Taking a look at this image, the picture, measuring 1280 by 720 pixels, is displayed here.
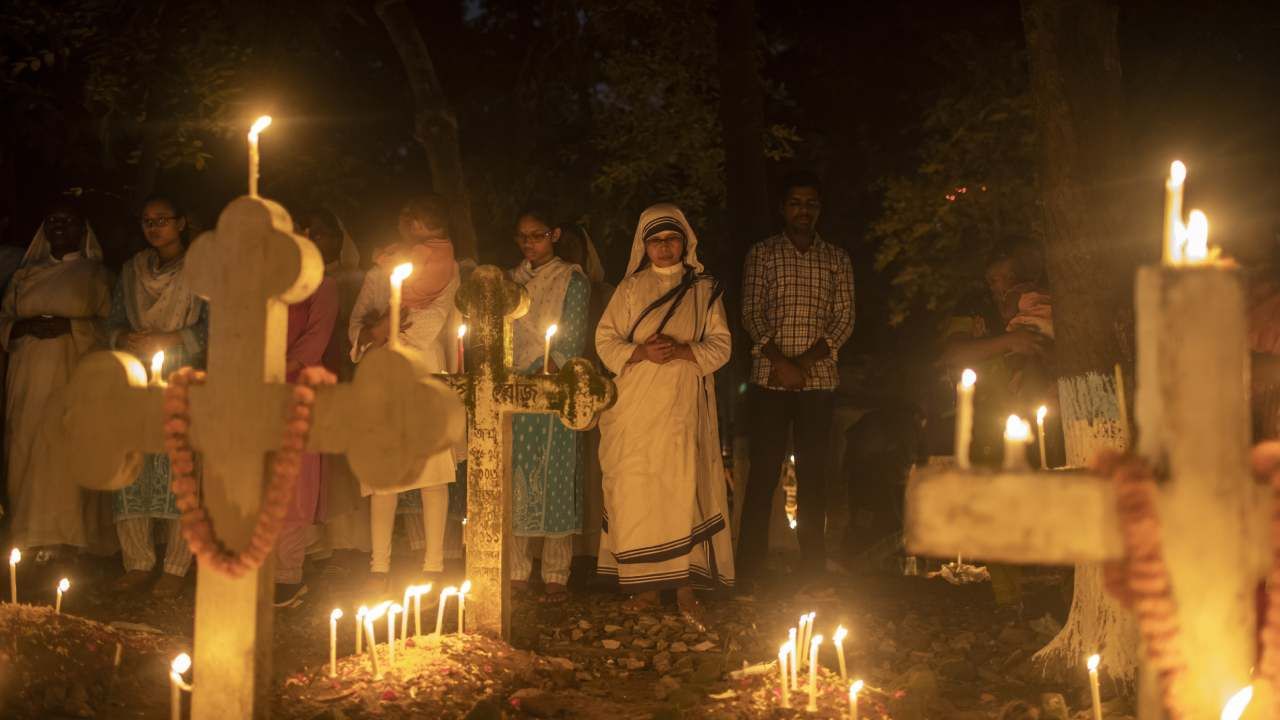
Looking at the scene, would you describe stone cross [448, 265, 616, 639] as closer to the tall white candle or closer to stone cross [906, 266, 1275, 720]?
the tall white candle

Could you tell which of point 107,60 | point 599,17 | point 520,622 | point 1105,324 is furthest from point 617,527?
point 599,17

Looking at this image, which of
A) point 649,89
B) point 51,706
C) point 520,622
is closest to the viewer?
point 51,706

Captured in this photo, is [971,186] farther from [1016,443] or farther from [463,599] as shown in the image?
[1016,443]

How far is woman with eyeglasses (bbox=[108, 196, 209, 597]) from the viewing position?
6.56 m

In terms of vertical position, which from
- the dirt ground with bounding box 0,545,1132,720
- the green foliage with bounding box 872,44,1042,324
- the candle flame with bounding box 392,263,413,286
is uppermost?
the green foliage with bounding box 872,44,1042,324

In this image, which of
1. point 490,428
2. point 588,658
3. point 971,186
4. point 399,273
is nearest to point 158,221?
point 490,428

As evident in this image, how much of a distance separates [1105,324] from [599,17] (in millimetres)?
8134

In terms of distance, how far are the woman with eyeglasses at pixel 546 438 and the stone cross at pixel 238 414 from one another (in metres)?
3.56

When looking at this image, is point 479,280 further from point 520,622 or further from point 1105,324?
point 1105,324

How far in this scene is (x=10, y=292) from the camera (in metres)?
6.95

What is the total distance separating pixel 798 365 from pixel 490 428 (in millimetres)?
2594

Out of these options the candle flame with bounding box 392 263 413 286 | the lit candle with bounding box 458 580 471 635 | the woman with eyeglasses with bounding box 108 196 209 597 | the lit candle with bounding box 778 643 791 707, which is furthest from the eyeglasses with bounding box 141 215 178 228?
the lit candle with bounding box 778 643 791 707

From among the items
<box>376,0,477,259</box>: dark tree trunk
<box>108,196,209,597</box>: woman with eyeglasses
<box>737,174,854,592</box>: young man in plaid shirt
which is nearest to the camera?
<box>108,196,209,597</box>: woman with eyeglasses

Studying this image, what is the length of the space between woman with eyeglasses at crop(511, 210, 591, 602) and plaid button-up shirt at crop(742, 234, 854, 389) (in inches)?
46.5
